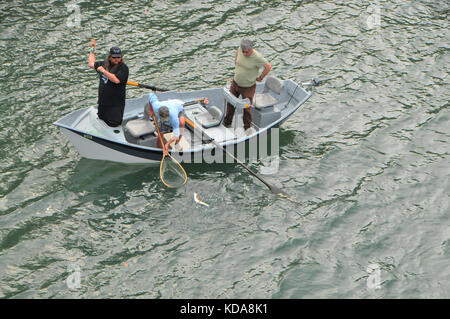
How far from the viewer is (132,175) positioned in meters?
13.3

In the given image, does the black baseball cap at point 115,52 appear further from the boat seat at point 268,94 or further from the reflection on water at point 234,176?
the boat seat at point 268,94

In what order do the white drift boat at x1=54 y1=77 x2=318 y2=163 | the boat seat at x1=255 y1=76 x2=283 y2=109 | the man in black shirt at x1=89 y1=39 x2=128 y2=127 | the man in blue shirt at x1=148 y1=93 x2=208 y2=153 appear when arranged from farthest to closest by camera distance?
the boat seat at x1=255 y1=76 x2=283 y2=109 → the white drift boat at x1=54 y1=77 x2=318 y2=163 → the man in blue shirt at x1=148 y1=93 x2=208 y2=153 → the man in black shirt at x1=89 y1=39 x2=128 y2=127

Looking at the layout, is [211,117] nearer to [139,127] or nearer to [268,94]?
[268,94]

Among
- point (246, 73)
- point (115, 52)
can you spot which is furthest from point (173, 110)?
point (246, 73)

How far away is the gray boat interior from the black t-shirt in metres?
0.74

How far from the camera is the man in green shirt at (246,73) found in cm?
1347

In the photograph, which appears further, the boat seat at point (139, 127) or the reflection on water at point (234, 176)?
the boat seat at point (139, 127)

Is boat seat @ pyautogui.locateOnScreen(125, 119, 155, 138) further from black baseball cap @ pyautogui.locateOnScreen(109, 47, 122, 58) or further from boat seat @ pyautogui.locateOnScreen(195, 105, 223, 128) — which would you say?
black baseball cap @ pyautogui.locateOnScreen(109, 47, 122, 58)

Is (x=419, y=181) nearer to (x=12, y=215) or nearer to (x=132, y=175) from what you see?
(x=132, y=175)

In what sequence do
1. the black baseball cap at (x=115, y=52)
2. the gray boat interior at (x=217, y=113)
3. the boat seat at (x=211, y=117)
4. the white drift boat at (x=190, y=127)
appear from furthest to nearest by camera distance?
the boat seat at (x=211, y=117) → the gray boat interior at (x=217, y=113) → the white drift boat at (x=190, y=127) → the black baseball cap at (x=115, y=52)

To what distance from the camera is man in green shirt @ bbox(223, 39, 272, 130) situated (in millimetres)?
13469

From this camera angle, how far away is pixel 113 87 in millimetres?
12789

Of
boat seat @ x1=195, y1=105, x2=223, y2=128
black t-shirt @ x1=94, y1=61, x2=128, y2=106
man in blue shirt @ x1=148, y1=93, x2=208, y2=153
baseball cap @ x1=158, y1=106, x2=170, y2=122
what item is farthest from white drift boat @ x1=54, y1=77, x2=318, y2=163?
baseball cap @ x1=158, y1=106, x2=170, y2=122

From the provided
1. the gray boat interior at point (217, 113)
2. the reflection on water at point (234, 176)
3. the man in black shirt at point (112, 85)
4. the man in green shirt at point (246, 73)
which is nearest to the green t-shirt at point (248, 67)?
the man in green shirt at point (246, 73)
